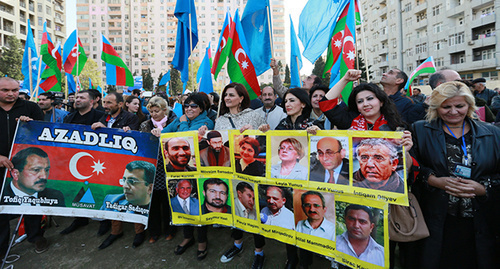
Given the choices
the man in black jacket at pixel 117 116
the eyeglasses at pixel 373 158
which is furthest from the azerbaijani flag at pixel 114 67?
the eyeglasses at pixel 373 158

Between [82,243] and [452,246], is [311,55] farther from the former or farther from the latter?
[82,243]

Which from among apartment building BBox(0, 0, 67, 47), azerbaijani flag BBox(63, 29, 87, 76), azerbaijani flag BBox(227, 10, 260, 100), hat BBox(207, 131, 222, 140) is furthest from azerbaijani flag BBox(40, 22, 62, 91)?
apartment building BBox(0, 0, 67, 47)

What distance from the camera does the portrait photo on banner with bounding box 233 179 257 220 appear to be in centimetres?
298

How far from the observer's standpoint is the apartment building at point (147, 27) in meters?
75.9

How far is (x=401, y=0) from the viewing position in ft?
134

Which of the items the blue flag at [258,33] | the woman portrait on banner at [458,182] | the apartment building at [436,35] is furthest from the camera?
the apartment building at [436,35]

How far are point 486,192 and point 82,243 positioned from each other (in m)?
5.08

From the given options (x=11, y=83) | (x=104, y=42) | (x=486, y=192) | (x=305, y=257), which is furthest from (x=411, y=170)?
(x=104, y=42)

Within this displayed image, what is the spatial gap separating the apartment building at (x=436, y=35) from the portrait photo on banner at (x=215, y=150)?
26.0 m

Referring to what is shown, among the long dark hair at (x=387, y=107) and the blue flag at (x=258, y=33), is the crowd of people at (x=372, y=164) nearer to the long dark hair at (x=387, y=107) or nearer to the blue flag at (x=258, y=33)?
the long dark hair at (x=387, y=107)

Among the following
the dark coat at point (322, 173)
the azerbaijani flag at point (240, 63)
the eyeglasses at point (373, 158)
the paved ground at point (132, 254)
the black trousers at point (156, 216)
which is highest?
the azerbaijani flag at point (240, 63)

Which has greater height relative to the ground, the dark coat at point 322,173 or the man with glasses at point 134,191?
the dark coat at point 322,173

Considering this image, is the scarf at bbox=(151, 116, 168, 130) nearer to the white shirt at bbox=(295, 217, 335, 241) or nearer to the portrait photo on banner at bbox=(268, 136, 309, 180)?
the portrait photo on banner at bbox=(268, 136, 309, 180)

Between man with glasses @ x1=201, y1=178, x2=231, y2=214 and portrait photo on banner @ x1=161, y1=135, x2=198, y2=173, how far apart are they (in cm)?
27
